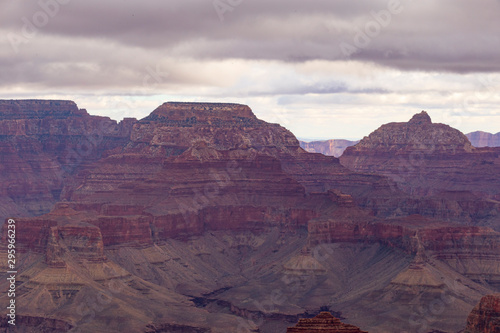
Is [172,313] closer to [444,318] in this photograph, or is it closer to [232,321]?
[232,321]

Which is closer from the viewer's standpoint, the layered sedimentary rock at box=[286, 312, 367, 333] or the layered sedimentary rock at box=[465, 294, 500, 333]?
Answer: the layered sedimentary rock at box=[286, 312, 367, 333]

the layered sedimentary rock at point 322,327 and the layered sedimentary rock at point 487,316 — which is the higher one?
the layered sedimentary rock at point 322,327

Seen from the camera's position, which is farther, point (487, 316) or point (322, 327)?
point (487, 316)

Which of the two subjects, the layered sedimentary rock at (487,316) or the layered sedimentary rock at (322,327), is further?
the layered sedimentary rock at (487,316)

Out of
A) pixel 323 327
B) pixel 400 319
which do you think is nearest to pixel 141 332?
pixel 400 319

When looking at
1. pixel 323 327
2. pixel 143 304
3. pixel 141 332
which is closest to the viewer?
pixel 323 327

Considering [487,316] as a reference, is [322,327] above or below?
above

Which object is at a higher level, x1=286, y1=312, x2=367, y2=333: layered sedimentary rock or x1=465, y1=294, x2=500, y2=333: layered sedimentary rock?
x1=286, y1=312, x2=367, y2=333: layered sedimentary rock

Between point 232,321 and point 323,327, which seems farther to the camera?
point 232,321
